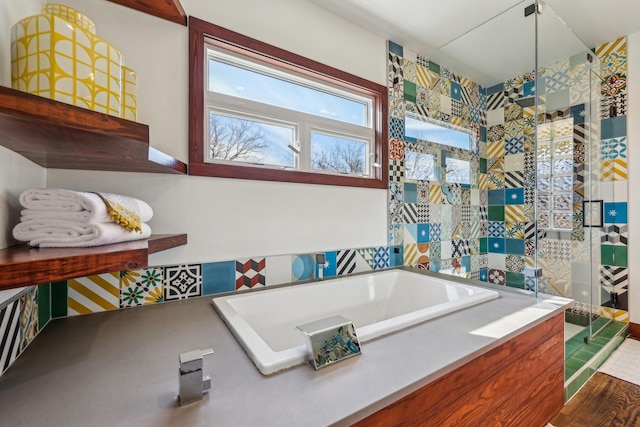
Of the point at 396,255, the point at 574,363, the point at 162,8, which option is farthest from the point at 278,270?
the point at 574,363

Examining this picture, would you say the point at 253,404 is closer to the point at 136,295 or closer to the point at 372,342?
the point at 372,342

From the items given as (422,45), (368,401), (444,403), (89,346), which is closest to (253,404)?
(368,401)

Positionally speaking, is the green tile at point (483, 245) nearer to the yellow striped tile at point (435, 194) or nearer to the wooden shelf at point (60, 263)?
the yellow striped tile at point (435, 194)

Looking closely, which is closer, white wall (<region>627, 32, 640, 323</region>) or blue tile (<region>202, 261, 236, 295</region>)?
blue tile (<region>202, 261, 236, 295</region>)

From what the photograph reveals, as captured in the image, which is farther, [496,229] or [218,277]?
[496,229]

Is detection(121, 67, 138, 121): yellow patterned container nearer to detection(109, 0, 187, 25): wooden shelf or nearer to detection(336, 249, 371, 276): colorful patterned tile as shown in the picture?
detection(109, 0, 187, 25): wooden shelf

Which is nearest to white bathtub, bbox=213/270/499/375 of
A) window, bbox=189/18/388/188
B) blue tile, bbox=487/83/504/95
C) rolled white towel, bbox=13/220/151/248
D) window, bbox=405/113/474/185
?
rolled white towel, bbox=13/220/151/248

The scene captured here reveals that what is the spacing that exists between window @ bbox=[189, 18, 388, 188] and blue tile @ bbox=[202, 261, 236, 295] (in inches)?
19.5

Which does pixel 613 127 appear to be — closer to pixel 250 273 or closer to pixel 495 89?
pixel 495 89

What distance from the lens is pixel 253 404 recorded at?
2.09 ft

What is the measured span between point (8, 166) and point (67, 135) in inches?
13.0

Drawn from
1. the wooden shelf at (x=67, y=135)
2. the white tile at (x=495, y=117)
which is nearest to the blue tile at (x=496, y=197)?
the white tile at (x=495, y=117)

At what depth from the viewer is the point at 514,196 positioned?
2814 mm

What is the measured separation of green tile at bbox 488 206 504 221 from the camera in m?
2.90
